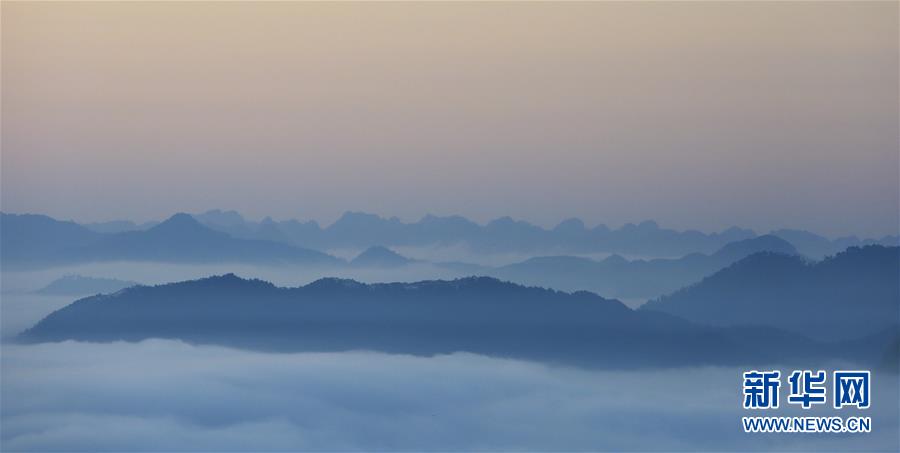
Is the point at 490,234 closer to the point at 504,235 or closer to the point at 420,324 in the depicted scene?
the point at 504,235

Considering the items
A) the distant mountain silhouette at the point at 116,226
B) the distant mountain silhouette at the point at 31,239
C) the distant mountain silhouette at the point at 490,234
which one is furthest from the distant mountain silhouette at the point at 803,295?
the distant mountain silhouette at the point at 31,239

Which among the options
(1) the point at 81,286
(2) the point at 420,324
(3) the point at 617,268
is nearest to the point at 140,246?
(1) the point at 81,286

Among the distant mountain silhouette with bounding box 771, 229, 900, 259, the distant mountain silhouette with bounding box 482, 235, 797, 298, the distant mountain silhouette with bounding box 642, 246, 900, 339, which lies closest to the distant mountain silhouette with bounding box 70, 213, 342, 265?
the distant mountain silhouette with bounding box 482, 235, 797, 298

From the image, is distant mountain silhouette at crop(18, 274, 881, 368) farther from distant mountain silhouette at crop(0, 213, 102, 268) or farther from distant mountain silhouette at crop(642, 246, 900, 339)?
distant mountain silhouette at crop(0, 213, 102, 268)

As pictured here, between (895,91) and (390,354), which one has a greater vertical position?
(895,91)

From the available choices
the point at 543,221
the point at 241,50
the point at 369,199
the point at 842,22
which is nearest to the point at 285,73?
the point at 241,50

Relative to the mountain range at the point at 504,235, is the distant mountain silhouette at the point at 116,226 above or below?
below

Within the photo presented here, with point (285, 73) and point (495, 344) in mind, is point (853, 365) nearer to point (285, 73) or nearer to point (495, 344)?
point (495, 344)

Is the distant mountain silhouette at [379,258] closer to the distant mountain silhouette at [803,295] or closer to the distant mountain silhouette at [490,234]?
the distant mountain silhouette at [490,234]
